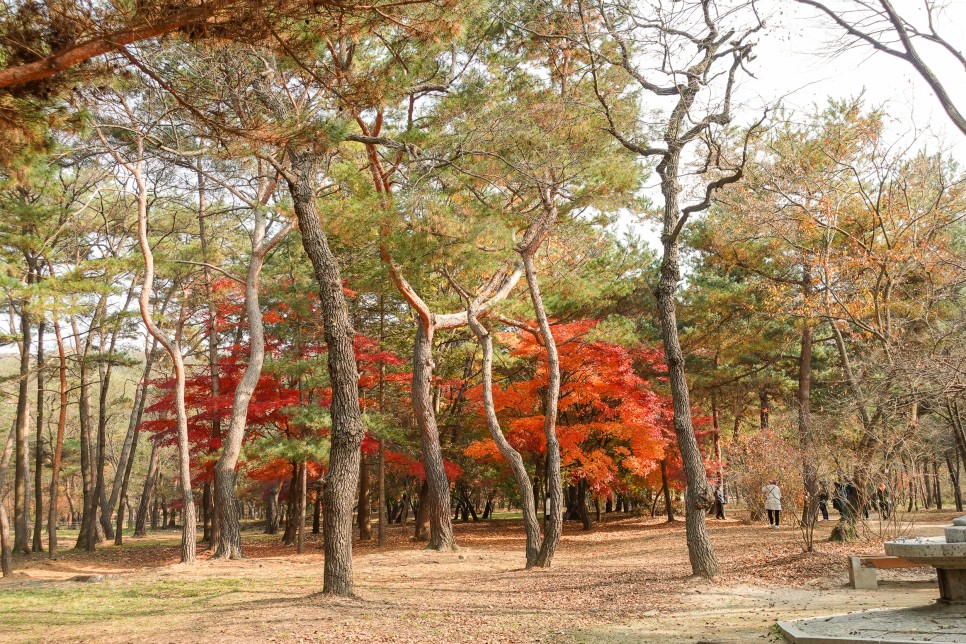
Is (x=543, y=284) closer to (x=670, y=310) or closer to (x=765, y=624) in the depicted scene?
(x=670, y=310)

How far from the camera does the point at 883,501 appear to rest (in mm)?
10820

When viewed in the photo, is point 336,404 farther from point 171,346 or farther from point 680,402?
point 171,346

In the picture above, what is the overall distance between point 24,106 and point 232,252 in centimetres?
1481

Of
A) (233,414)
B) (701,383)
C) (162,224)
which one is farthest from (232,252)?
(701,383)

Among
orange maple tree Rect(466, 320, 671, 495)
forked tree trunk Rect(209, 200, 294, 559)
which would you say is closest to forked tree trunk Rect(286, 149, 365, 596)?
forked tree trunk Rect(209, 200, 294, 559)

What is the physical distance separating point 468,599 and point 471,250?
5.60 meters

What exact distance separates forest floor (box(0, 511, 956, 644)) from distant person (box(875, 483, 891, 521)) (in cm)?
58

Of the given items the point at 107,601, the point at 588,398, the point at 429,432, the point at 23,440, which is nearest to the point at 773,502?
the point at 588,398

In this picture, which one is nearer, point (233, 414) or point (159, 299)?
point (233, 414)

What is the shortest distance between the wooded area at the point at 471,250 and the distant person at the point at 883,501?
10 cm

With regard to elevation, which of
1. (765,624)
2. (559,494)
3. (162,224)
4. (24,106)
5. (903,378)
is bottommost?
(765,624)

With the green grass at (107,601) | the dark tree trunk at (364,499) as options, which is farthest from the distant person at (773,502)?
the green grass at (107,601)

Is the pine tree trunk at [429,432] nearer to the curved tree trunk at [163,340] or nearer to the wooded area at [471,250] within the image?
the wooded area at [471,250]

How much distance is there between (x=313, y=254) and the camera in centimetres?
779
